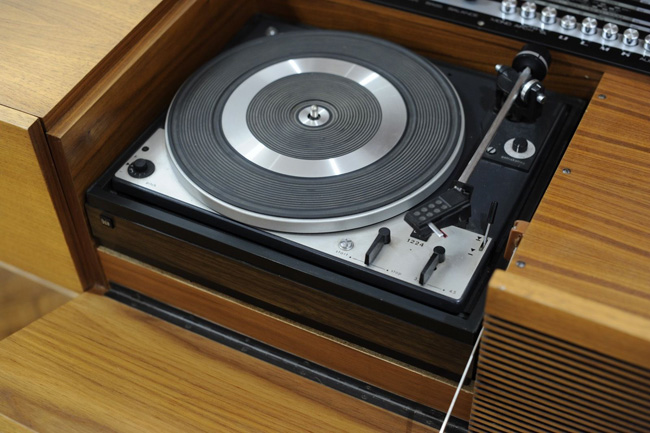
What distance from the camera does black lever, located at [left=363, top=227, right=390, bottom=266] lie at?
47.8 inches

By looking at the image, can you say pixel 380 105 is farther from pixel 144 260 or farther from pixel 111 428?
pixel 111 428

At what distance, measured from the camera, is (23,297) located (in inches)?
63.3

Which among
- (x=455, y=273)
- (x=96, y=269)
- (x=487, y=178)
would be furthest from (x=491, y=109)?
(x=96, y=269)

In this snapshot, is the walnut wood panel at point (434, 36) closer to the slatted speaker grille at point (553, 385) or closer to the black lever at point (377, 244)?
the black lever at point (377, 244)

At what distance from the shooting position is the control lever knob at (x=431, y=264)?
119 centimetres

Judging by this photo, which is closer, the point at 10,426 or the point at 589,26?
the point at 10,426

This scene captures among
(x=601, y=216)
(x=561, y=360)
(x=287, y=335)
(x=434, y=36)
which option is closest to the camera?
(x=561, y=360)

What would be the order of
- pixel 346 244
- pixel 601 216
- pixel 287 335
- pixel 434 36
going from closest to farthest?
pixel 601 216
pixel 346 244
pixel 287 335
pixel 434 36

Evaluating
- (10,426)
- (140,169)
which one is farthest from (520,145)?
(10,426)

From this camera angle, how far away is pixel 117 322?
4.64 feet

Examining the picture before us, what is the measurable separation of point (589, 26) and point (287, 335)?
707mm

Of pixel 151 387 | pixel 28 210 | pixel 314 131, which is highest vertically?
pixel 314 131

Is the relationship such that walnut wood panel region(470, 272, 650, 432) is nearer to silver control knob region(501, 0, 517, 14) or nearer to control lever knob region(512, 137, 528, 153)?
control lever knob region(512, 137, 528, 153)

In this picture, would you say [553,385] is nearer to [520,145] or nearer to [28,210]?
[520,145]
